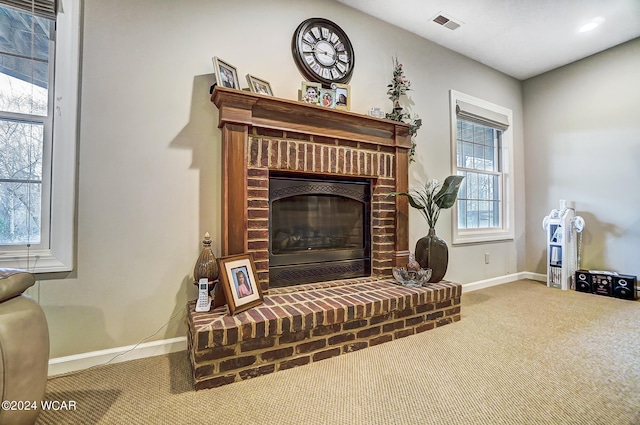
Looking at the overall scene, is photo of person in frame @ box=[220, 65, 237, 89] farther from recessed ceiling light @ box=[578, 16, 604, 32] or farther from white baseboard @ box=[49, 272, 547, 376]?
recessed ceiling light @ box=[578, 16, 604, 32]

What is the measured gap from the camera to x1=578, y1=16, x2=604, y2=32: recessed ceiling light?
8.73 feet

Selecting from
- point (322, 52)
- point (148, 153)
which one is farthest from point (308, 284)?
point (322, 52)

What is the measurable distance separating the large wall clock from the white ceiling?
0.37 m

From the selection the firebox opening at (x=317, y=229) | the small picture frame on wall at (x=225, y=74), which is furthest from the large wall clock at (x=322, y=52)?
the firebox opening at (x=317, y=229)

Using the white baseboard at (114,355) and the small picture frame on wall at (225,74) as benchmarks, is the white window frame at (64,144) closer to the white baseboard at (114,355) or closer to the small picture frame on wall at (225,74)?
the white baseboard at (114,355)

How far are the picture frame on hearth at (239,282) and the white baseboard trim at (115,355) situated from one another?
554 millimetres

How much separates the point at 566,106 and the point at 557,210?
1.34 m

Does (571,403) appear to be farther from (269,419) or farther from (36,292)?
(36,292)

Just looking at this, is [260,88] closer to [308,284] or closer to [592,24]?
[308,284]

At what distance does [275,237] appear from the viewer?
2189 millimetres

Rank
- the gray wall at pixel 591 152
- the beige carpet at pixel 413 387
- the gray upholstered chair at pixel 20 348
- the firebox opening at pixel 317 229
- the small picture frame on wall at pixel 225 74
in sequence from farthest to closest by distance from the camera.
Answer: the gray wall at pixel 591 152, the firebox opening at pixel 317 229, the small picture frame on wall at pixel 225 74, the beige carpet at pixel 413 387, the gray upholstered chair at pixel 20 348

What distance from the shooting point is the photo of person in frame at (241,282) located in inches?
66.5

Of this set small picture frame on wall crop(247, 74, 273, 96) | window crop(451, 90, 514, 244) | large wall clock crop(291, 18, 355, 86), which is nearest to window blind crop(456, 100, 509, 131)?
window crop(451, 90, 514, 244)

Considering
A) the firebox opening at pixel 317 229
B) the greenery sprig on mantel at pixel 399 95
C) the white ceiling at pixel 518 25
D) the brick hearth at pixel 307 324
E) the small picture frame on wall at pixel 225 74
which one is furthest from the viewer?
the greenery sprig on mantel at pixel 399 95
